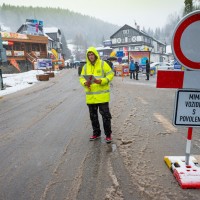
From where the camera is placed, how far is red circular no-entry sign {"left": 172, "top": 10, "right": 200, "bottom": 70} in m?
2.90

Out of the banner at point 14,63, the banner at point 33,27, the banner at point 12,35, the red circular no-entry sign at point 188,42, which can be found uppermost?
the banner at point 33,27

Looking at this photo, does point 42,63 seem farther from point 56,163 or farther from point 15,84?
point 56,163

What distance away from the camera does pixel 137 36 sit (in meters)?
74.9

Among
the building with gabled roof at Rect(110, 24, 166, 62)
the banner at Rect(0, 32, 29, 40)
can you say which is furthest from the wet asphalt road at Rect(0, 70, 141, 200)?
the building with gabled roof at Rect(110, 24, 166, 62)

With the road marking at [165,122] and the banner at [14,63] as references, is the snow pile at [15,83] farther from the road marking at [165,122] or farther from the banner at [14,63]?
the banner at [14,63]

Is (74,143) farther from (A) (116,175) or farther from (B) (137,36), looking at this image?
(B) (137,36)

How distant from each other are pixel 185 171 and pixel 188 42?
1.73m

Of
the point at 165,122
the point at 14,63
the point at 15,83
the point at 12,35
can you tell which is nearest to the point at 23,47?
the point at 12,35

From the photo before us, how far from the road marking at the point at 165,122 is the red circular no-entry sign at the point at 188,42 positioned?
2.93 metres

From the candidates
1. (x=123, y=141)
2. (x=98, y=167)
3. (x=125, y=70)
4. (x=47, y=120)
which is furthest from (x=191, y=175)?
(x=125, y=70)

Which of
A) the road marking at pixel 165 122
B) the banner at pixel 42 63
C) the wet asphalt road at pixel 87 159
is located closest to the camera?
the wet asphalt road at pixel 87 159

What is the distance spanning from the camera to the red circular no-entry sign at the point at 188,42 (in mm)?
2900

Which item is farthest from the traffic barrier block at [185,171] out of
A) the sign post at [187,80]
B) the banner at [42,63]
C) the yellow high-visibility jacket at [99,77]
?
the banner at [42,63]

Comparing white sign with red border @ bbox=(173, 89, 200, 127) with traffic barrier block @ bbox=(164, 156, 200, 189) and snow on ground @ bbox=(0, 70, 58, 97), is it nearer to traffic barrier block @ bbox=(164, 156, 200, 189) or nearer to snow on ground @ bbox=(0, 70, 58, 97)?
traffic barrier block @ bbox=(164, 156, 200, 189)
